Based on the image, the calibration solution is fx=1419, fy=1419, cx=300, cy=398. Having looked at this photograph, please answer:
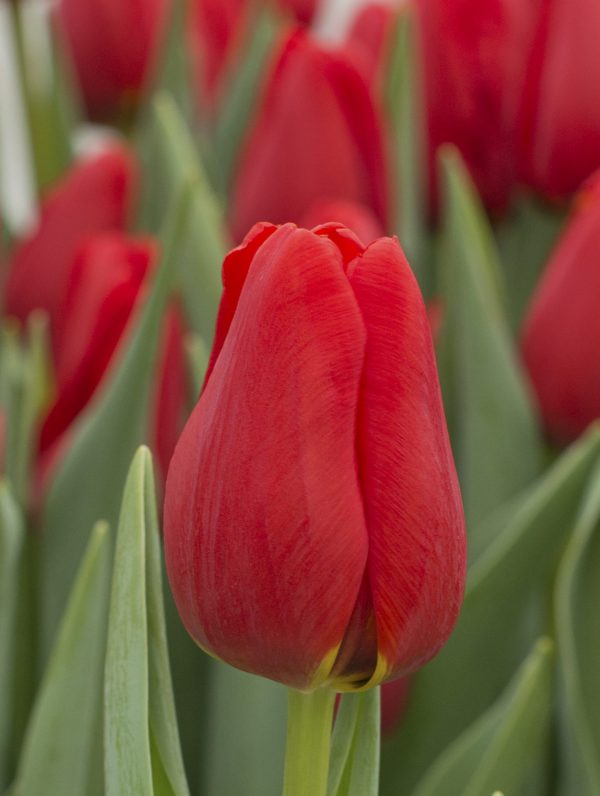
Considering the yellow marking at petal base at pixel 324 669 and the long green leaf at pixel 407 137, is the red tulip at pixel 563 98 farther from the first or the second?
the yellow marking at petal base at pixel 324 669

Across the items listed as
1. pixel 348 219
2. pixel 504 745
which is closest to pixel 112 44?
pixel 348 219

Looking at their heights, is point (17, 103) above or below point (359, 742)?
above

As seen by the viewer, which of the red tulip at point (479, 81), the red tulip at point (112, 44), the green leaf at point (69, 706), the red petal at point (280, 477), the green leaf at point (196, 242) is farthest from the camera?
the red tulip at point (112, 44)

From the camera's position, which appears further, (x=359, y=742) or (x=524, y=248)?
(x=524, y=248)

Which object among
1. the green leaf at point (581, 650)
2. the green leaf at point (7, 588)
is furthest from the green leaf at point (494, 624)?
the green leaf at point (7, 588)

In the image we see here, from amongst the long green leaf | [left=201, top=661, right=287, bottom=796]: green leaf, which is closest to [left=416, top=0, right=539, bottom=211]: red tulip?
the long green leaf

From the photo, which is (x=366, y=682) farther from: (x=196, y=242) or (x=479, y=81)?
(x=479, y=81)
